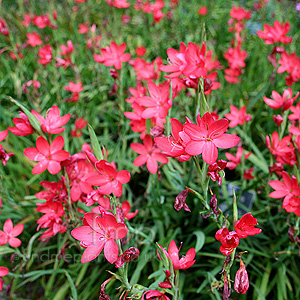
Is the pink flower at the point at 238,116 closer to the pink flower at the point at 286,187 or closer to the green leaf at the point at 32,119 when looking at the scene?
the pink flower at the point at 286,187

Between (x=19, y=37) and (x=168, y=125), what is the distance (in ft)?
10.5

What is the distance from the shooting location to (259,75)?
2996 millimetres

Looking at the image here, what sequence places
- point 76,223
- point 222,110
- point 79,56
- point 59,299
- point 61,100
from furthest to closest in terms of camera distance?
1. point 79,56
2. point 222,110
3. point 61,100
4. point 59,299
5. point 76,223

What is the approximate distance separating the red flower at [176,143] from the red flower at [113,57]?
3.10ft

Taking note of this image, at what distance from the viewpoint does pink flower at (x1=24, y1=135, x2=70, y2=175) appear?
1.20 m

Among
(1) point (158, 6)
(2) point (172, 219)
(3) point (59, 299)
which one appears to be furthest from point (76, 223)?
(1) point (158, 6)

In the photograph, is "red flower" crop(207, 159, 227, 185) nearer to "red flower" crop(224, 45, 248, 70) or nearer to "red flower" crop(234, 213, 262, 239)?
"red flower" crop(234, 213, 262, 239)

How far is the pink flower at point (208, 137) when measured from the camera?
0.96 meters

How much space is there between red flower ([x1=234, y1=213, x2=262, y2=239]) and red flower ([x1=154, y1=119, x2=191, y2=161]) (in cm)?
28

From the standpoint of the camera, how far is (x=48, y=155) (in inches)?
48.8

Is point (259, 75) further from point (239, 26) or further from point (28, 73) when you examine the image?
point (28, 73)

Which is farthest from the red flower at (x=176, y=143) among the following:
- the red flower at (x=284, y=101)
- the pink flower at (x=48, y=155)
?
the red flower at (x=284, y=101)

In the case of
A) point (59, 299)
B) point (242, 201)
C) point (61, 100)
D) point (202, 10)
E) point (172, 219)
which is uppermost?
point (202, 10)

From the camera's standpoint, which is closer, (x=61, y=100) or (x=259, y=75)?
(x=61, y=100)
